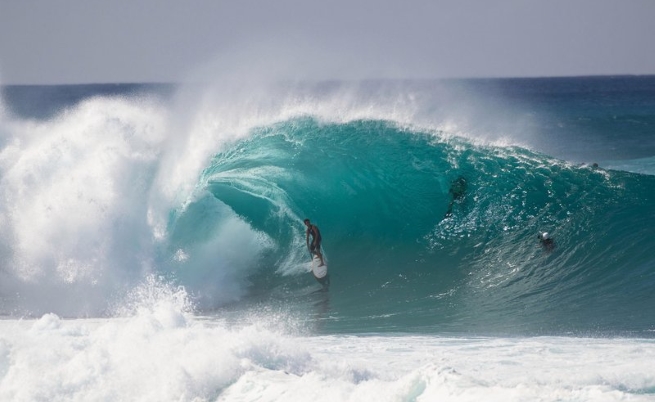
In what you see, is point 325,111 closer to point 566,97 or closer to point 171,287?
point 171,287

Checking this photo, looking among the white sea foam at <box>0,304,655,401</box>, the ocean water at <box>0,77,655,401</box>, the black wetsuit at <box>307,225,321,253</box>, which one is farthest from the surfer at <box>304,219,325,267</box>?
the white sea foam at <box>0,304,655,401</box>

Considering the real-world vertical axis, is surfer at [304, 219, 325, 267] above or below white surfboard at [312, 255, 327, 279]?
above

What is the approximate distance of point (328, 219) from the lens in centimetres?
1567

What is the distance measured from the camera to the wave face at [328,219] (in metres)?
12.2

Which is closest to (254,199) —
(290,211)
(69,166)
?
(290,211)

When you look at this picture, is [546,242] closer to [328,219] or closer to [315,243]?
[315,243]

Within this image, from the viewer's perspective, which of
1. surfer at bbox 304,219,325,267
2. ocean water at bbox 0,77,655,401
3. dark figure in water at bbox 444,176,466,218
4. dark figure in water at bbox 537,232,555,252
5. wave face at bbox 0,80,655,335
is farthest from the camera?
dark figure in water at bbox 444,176,466,218

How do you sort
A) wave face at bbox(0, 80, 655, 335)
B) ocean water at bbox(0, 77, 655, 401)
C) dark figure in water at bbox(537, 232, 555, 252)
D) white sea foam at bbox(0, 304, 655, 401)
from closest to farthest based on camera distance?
white sea foam at bbox(0, 304, 655, 401) < ocean water at bbox(0, 77, 655, 401) < wave face at bbox(0, 80, 655, 335) < dark figure in water at bbox(537, 232, 555, 252)

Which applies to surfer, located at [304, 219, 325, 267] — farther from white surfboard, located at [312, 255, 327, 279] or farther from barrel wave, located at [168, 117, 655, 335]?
barrel wave, located at [168, 117, 655, 335]

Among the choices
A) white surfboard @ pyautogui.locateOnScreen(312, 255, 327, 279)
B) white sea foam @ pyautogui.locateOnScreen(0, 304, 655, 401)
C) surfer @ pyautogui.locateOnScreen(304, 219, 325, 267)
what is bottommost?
white sea foam @ pyautogui.locateOnScreen(0, 304, 655, 401)

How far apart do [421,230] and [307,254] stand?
228 cm

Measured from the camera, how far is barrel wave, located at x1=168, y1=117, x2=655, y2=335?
1162 centimetres

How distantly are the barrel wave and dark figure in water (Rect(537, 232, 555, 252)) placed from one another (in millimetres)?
85

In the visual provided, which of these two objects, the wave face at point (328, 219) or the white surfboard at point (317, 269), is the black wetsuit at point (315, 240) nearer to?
the white surfboard at point (317, 269)
